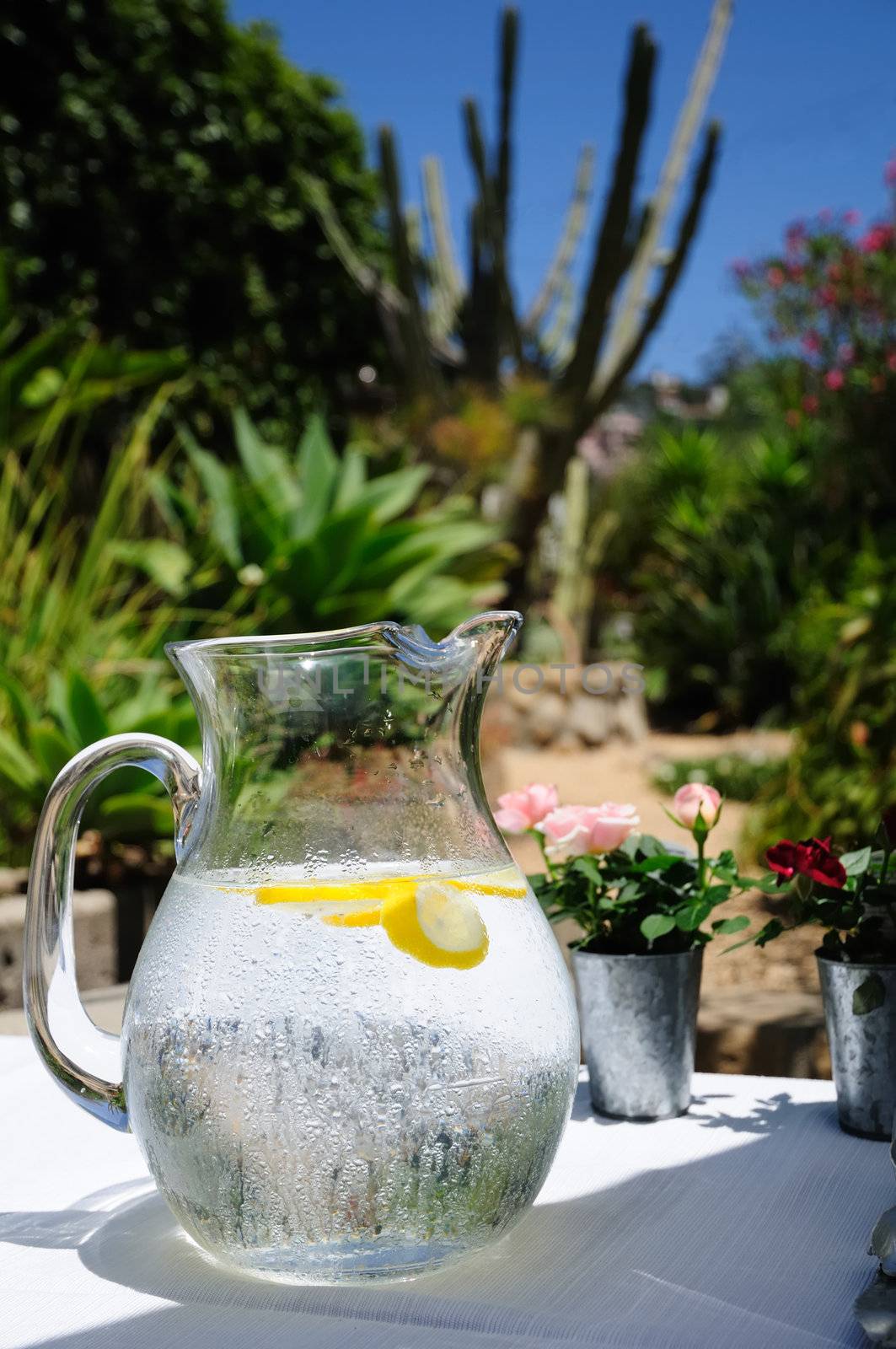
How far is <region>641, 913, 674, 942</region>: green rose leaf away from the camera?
812 millimetres

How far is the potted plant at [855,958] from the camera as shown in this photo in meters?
0.79

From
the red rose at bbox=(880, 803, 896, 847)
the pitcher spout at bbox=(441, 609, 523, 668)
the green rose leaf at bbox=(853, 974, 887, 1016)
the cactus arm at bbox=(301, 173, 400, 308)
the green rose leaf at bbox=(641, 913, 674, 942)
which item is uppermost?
the cactus arm at bbox=(301, 173, 400, 308)

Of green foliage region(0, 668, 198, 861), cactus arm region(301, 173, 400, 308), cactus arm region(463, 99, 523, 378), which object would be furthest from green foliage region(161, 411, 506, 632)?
cactus arm region(301, 173, 400, 308)

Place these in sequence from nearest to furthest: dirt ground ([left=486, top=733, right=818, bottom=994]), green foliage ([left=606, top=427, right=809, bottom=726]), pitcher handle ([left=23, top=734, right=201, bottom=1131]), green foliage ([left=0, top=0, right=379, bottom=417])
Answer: pitcher handle ([left=23, top=734, right=201, bottom=1131]) < dirt ground ([left=486, top=733, right=818, bottom=994]) < green foliage ([left=0, top=0, right=379, bottom=417]) < green foliage ([left=606, top=427, right=809, bottom=726])

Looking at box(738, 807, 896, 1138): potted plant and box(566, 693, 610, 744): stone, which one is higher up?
box(566, 693, 610, 744): stone

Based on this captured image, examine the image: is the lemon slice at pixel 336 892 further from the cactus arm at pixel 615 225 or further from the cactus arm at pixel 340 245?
the cactus arm at pixel 340 245

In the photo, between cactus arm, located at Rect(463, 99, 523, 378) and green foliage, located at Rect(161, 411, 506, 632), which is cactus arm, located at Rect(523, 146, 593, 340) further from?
green foliage, located at Rect(161, 411, 506, 632)

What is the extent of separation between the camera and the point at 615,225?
21.6 ft

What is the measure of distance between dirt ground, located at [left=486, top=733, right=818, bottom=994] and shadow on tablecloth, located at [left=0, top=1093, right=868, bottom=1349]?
1174mm

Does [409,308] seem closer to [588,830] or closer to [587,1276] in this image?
[588,830]

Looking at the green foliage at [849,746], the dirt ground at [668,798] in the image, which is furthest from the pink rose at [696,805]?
the green foliage at [849,746]

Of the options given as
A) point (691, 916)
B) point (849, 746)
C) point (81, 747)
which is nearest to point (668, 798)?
point (849, 746)

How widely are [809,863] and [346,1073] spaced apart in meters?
0.40

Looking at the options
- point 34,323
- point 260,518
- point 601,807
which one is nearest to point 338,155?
point 34,323
